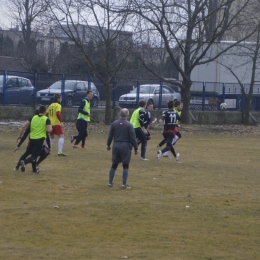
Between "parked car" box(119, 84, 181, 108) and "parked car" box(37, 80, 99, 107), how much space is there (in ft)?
6.12

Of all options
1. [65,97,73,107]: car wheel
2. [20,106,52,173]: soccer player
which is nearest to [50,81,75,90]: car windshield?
[65,97,73,107]: car wheel

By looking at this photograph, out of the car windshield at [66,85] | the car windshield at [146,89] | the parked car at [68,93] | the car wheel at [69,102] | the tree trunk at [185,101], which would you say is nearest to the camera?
the parked car at [68,93]

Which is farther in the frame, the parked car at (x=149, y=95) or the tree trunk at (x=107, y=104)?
the parked car at (x=149, y=95)

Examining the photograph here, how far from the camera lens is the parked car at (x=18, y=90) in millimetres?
30656

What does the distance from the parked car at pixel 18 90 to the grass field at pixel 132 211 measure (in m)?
12.9

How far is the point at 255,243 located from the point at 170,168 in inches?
317

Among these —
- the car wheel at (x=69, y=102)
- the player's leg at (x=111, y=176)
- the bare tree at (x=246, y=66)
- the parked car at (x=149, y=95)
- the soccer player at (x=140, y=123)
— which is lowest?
the player's leg at (x=111, y=176)

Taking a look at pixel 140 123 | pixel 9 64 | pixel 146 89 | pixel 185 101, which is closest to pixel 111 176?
pixel 140 123

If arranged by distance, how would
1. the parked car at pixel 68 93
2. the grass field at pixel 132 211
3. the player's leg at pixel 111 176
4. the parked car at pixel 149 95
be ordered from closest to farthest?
the grass field at pixel 132 211 → the player's leg at pixel 111 176 → the parked car at pixel 68 93 → the parked car at pixel 149 95

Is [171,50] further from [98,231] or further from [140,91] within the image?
[98,231]

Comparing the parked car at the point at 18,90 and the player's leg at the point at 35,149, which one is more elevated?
the parked car at the point at 18,90

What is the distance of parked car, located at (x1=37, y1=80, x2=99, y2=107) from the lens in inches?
1252

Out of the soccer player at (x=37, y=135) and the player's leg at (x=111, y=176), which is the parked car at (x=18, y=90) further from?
the player's leg at (x=111, y=176)

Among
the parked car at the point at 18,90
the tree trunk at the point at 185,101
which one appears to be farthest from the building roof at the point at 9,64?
the tree trunk at the point at 185,101
